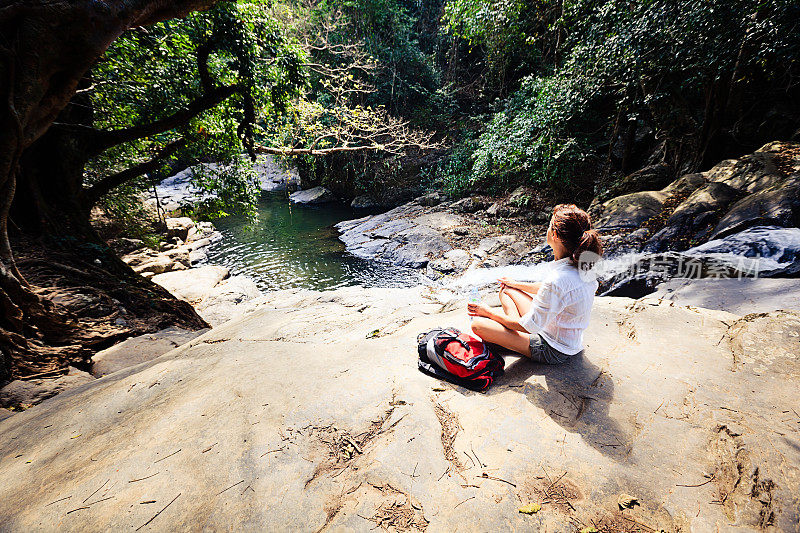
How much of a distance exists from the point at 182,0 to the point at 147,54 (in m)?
2.48

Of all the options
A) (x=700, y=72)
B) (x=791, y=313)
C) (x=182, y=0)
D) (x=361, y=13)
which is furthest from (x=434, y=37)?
(x=791, y=313)

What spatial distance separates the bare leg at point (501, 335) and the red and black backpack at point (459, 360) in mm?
164

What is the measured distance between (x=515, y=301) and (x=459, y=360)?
0.77 metres

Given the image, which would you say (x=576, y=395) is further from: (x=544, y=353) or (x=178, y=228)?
(x=178, y=228)

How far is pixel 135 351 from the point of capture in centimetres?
402

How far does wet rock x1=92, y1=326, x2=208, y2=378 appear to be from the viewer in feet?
12.2

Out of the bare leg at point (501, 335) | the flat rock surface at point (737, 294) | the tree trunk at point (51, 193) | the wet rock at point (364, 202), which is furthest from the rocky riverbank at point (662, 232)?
the tree trunk at point (51, 193)

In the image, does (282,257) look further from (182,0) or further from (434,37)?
(434,37)

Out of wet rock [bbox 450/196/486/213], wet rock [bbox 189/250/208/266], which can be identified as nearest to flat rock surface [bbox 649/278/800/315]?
wet rock [bbox 450/196/486/213]

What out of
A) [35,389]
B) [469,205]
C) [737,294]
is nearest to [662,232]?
[737,294]

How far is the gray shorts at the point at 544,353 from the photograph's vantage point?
2.43m

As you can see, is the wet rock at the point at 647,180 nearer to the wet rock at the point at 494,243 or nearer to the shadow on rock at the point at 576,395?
the wet rock at the point at 494,243

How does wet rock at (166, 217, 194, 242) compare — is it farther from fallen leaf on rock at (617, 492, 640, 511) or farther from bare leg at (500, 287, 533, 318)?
fallen leaf on rock at (617, 492, 640, 511)

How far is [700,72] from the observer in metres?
5.94
